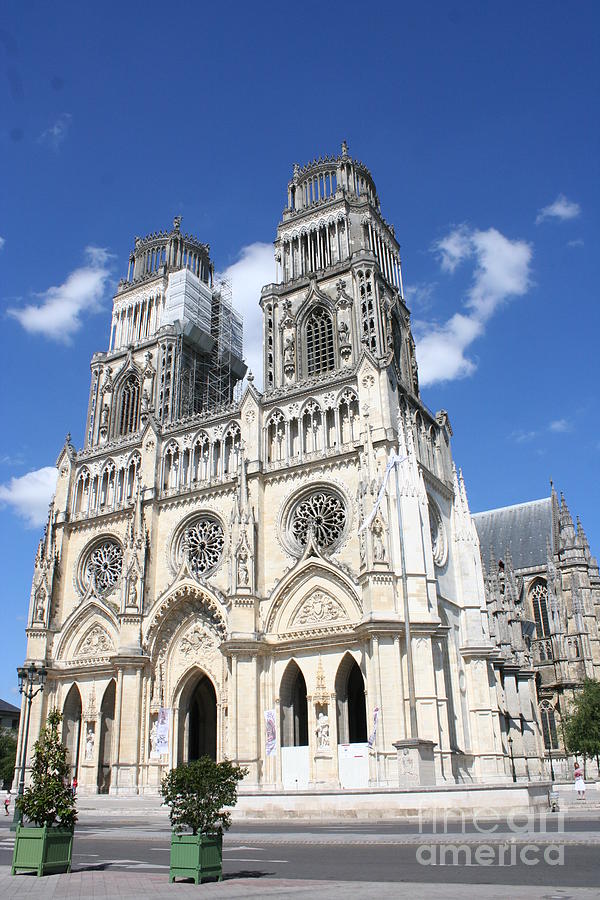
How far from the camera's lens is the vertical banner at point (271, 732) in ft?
111

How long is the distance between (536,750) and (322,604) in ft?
67.3

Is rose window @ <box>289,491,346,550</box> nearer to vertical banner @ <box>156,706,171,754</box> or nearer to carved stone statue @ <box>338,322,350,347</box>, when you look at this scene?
carved stone statue @ <box>338,322,350,347</box>

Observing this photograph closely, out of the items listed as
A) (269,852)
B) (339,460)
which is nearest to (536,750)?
(339,460)

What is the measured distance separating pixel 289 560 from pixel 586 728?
79.6 ft

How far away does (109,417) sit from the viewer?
5100 cm

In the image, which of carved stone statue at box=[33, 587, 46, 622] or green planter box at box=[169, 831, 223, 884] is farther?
carved stone statue at box=[33, 587, 46, 622]

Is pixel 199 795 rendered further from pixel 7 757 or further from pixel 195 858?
pixel 7 757

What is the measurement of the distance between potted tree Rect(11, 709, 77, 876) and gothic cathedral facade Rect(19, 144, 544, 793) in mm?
15840

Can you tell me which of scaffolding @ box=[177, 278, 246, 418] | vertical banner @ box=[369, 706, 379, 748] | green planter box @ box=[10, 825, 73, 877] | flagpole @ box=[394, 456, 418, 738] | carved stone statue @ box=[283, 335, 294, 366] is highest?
scaffolding @ box=[177, 278, 246, 418]

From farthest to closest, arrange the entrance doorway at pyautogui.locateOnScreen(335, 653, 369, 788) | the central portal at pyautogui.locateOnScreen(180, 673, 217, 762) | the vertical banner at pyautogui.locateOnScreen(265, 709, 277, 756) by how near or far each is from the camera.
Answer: the central portal at pyautogui.locateOnScreen(180, 673, 217, 762) → the vertical banner at pyautogui.locateOnScreen(265, 709, 277, 756) → the entrance doorway at pyautogui.locateOnScreen(335, 653, 369, 788)

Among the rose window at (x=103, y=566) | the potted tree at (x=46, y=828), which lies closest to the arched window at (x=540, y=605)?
the rose window at (x=103, y=566)

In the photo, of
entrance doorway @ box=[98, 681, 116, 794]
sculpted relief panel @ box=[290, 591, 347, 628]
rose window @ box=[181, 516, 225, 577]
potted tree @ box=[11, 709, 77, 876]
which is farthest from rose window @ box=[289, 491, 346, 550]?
potted tree @ box=[11, 709, 77, 876]

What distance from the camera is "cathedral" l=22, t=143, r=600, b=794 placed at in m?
33.2

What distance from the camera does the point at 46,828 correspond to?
41.6 feet
